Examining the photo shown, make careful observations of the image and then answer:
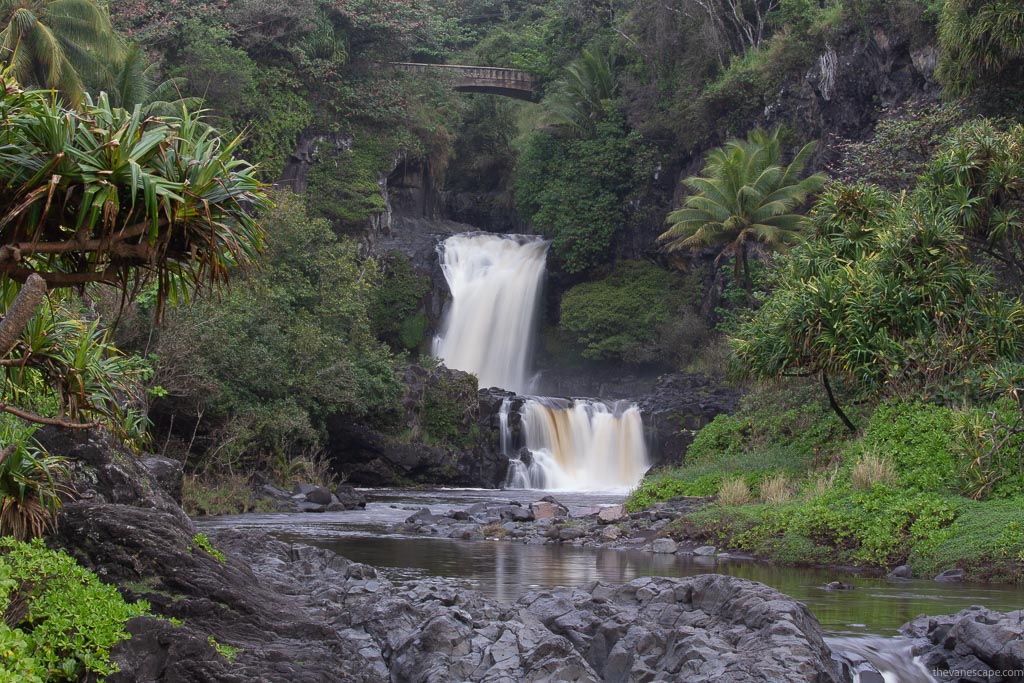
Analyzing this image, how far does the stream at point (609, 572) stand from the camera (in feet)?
36.7

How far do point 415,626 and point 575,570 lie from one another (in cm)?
573

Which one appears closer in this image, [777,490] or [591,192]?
[777,490]

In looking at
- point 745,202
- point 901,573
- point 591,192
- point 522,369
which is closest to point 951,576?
point 901,573

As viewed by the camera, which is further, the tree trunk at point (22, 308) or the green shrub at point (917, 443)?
the green shrub at point (917, 443)

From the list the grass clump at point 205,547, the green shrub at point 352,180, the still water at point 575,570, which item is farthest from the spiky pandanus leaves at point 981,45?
the green shrub at point 352,180

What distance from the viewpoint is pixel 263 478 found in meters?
26.6

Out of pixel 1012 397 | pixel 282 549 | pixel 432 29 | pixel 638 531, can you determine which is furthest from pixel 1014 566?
pixel 432 29

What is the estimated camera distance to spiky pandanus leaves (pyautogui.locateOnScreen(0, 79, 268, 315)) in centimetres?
748

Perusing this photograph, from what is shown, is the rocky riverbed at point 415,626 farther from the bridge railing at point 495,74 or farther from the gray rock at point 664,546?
the bridge railing at point 495,74

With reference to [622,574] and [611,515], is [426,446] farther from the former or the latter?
[622,574]

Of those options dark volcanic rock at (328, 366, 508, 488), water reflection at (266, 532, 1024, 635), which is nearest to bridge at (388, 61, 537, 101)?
dark volcanic rock at (328, 366, 508, 488)

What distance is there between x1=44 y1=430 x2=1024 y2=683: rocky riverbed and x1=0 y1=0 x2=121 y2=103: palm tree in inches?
Answer: 739

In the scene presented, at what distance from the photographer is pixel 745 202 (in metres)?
34.9

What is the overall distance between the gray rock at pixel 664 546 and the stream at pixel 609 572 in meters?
0.37
